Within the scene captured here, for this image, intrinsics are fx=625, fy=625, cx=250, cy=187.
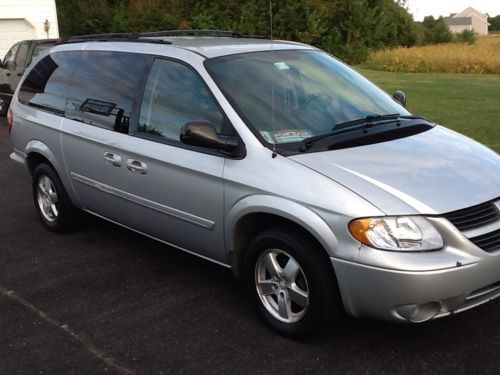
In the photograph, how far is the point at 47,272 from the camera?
488 centimetres

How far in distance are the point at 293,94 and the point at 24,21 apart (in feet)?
67.9

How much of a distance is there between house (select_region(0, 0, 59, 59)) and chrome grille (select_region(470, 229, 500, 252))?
2137cm

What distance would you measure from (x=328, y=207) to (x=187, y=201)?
1.15 metres

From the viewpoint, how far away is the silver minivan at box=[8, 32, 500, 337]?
318 centimetres

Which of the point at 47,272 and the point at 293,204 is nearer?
the point at 293,204

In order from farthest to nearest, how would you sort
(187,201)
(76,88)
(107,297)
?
(76,88), (107,297), (187,201)

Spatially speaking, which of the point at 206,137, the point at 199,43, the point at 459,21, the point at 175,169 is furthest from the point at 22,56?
the point at 459,21

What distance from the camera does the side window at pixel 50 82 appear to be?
5.38 metres

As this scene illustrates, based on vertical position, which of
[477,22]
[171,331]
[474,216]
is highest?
[477,22]

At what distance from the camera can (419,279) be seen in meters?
3.07

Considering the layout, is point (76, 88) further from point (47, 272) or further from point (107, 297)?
point (107, 297)

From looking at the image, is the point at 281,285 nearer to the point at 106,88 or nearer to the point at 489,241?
the point at 489,241

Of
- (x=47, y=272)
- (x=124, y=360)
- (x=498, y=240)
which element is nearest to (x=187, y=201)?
(x=124, y=360)

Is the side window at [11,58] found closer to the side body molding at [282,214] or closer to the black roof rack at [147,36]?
the black roof rack at [147,36]
